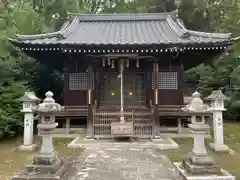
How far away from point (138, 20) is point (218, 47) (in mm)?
6527

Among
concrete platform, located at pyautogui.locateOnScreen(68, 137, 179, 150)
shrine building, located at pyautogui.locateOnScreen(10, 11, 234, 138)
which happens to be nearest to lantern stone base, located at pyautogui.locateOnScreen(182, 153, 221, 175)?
concrete platform, located at pyautogui.locateOnScreen(68, 137, 179, 150)

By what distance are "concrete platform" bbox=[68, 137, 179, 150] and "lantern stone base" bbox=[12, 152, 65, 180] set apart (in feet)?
9.83

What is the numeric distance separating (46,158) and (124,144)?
380 cm

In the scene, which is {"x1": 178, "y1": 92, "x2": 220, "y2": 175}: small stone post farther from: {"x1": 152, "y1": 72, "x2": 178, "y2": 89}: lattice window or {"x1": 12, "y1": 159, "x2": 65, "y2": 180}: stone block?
{"x1": 152, "y1": 72, "x2": 178, "y2": 89}: lattice window

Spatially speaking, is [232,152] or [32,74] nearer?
[232,152]

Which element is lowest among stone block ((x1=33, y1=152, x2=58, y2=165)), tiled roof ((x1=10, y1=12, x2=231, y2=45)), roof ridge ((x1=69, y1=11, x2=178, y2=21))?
stone block ((x1=33, y1=152, x2=58, y2=165))

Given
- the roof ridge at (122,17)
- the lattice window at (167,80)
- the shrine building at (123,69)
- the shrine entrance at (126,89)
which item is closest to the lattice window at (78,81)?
the shrine building at (123,69)

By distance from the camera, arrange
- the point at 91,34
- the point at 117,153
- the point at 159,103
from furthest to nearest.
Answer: the point at 91,34 → the point at 159,103 → the point at 117,153

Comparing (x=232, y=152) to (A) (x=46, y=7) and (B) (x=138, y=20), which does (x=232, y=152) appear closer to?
(B) (x=138, y=20)

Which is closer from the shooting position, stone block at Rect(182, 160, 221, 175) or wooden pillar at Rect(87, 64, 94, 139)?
stone block at Rect(182, 160, 221, 175)

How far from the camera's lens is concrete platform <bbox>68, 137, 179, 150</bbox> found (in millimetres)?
8523

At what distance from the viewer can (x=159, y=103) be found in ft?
37.0

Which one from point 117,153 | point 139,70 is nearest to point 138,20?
point 139,70

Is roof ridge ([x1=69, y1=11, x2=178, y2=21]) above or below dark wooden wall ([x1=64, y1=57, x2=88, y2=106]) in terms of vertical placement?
above
